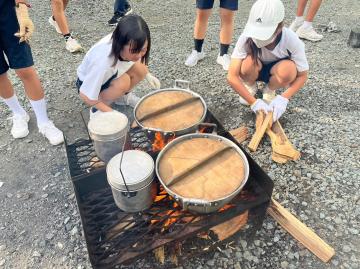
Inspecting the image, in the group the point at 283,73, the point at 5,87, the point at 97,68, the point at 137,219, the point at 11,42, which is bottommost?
the point at 137,219

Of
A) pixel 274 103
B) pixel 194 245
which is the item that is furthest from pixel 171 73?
pixel 194 245

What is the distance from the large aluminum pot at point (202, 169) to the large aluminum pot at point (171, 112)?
0.17m

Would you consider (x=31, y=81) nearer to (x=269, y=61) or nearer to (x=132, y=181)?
(x=132, y=181)

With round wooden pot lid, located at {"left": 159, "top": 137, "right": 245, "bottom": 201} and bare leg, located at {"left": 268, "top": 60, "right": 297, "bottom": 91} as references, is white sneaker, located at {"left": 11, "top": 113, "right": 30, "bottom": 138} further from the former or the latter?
bare leg, located at {"left": 268, "top": 60, "right": 297, "bottom": 91}

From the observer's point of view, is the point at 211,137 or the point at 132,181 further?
the point at 211,137

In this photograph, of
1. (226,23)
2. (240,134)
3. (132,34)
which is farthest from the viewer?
(226,23)

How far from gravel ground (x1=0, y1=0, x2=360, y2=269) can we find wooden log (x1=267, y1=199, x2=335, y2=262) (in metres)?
0.06

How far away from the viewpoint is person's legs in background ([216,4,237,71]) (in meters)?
4.30

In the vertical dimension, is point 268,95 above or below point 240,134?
above

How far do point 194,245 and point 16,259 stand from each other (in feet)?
4.65

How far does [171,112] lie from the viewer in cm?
289

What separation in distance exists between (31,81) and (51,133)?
59cm

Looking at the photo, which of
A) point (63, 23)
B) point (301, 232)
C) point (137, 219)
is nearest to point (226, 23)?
point (63, 23)

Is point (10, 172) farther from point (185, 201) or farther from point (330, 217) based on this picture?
point (330, 217)
